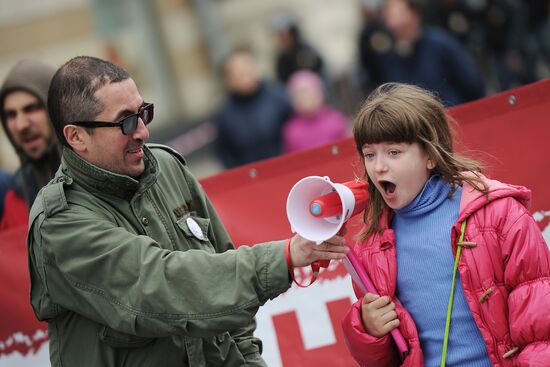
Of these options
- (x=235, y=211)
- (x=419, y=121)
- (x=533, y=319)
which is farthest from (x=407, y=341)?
(x=235, y=211)

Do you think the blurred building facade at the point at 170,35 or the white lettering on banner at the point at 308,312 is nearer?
the white lettering on banner at the point at 308,312

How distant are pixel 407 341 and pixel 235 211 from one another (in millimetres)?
1745

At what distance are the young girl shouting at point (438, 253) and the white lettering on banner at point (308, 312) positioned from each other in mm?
1064

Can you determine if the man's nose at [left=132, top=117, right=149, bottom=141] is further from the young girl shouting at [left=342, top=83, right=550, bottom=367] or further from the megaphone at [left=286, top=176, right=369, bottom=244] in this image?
the young girl shouting at [left=342, top=83, right=550, bottom=367]

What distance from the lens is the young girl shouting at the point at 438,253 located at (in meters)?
3.73

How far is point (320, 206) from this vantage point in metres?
3.70

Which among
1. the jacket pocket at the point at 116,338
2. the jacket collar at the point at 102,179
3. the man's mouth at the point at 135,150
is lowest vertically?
the jacket pocket at the point at 116,338

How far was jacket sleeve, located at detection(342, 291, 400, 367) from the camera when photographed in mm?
4004

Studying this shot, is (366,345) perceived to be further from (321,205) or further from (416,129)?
(416,129)

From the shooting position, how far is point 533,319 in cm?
366

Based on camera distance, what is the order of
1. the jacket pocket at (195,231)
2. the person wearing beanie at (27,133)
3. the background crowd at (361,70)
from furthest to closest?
1. the background crowd at (361,70)
2. the person wearing beanie at (27,133)
3. the jacket pocket at (195,231)

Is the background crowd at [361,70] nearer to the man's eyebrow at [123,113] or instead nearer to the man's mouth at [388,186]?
the man's mouth at [388,186]

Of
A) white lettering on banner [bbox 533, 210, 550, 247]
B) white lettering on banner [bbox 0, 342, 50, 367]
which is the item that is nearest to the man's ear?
white lettering on banner [bbox 0, 342, 50, 367]

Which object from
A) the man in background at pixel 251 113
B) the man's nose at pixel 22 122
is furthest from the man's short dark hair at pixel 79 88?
the man in background at pixel 251 113
